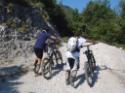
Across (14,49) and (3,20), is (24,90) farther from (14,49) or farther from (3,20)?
(3,20)

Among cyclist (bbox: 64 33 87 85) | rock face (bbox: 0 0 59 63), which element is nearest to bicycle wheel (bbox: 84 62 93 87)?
cyclist (bbox: 64 33 87 85)

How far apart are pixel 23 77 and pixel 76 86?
2302 millimetres

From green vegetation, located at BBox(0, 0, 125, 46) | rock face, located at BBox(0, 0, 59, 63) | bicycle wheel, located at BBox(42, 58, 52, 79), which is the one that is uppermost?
green vegetation, located at BBox(0, 0, 125, 46)

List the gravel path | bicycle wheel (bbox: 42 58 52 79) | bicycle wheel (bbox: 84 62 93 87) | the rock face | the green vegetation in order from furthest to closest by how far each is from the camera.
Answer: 1. the green vegetation
2. the rock face
3. bicycle wheel (bbox: 42 58 52 79)
4. bicycle wheel (bbox: 84 62 93 87)
5. the gravel path

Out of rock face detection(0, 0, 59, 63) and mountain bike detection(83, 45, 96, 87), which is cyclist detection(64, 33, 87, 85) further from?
rock face detection(0, 0, 59, 63)

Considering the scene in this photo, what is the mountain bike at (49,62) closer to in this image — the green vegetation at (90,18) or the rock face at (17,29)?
the green vegetation at (90,18)

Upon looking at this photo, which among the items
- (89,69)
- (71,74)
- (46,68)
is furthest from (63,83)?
(89,69)

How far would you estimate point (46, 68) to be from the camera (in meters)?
15.4

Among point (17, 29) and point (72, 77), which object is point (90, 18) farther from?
point (72, 77)

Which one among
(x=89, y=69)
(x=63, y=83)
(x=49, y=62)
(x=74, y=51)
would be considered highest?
(x=74, y=51)

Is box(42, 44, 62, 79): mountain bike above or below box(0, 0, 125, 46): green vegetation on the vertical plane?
below

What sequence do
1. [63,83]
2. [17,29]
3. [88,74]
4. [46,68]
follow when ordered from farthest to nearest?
[17,29] < [46,68] < [63,83] < [88,74]

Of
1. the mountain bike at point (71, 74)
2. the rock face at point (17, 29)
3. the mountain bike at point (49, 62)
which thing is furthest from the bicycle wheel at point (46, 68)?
the rock face at point (17, 29)

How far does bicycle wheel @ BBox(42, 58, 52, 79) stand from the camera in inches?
604
